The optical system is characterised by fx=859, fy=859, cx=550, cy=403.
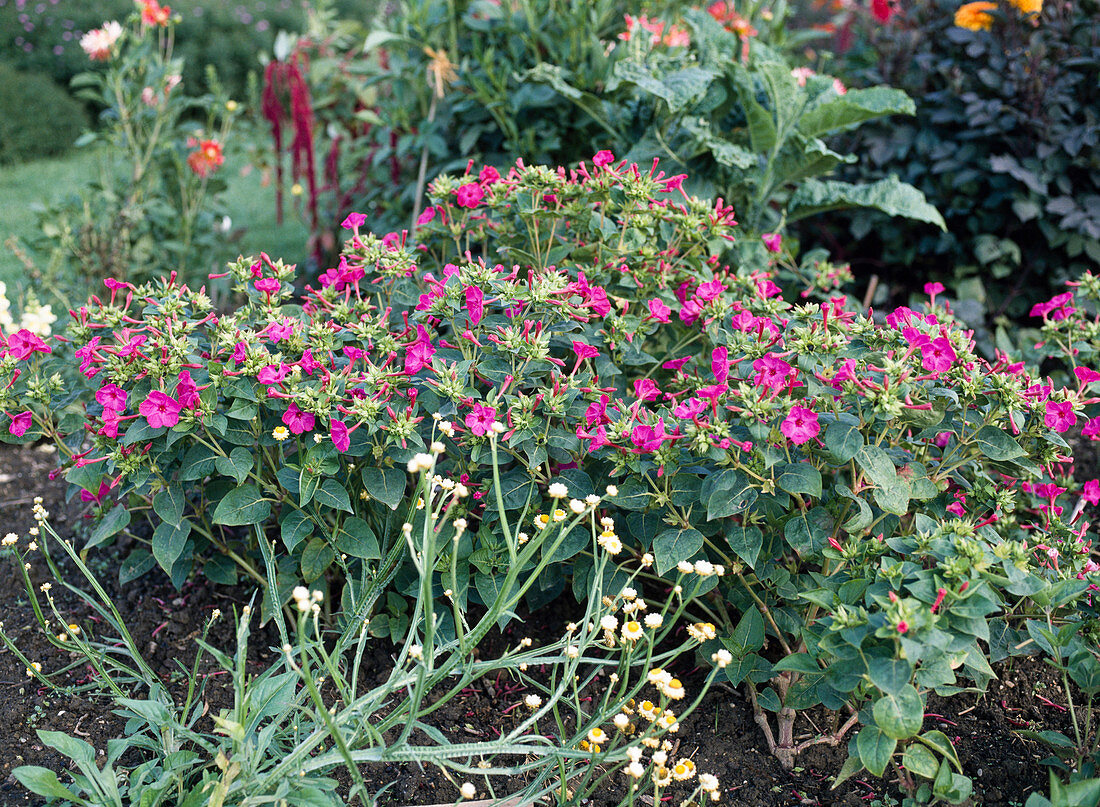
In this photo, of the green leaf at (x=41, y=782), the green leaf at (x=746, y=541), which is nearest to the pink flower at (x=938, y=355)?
the green leaf at (x=746, y=541)

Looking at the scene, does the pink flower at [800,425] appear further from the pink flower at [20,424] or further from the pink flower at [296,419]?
the pink flower at [20,424]

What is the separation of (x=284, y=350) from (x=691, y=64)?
177 cm

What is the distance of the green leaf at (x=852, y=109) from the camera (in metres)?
2.73

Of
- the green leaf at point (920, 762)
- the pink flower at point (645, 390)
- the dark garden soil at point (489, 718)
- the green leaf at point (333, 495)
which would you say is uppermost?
the pink flower at point (645, 390)

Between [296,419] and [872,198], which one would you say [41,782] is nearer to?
[296,419]

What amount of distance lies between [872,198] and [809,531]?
62.7 inches

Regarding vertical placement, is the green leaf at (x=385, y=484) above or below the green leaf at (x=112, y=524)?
above

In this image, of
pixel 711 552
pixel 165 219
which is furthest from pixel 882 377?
pixel 165 219

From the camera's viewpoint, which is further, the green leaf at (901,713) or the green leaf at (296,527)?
the green leaf at (296,527)

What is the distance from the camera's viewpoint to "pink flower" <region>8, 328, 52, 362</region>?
1.81 meters

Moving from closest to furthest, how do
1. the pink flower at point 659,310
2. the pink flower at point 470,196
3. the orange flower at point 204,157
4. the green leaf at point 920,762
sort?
the green leaf at point 920,762
the pink flower at point 659,310
the pink flower at point 470,196
the orange flower at point 204,157

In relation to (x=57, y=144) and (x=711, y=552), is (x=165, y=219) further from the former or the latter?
(x=57, y=144)

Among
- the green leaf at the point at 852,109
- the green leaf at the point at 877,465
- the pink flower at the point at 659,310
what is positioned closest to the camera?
the green leaf at the point at 877,465

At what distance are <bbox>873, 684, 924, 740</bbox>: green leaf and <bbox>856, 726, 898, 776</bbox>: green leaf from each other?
0.04 metres
